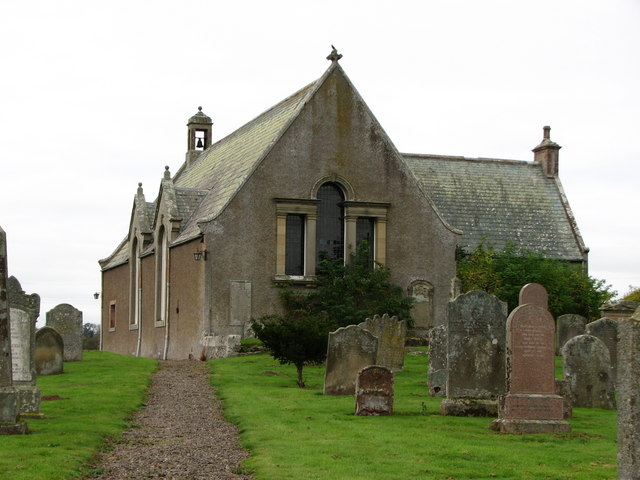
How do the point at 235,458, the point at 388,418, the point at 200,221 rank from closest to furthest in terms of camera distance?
the point at 235,458 < the point at 388,418 < the point at 200,221

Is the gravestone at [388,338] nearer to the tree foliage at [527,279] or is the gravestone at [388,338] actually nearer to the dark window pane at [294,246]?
the dark window pane at [294,246]

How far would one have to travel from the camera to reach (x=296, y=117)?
37406 mm

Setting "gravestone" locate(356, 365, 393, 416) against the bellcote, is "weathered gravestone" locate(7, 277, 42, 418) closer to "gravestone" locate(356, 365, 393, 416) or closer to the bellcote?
"gravestone" locate(356, 365, 393, 416)

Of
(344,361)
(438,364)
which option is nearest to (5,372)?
(344,361)

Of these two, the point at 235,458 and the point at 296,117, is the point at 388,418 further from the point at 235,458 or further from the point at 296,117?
the point at 296,117

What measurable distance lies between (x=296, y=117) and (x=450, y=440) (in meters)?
23.1

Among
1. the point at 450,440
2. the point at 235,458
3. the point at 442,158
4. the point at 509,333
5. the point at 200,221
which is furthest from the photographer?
the point at 442,158

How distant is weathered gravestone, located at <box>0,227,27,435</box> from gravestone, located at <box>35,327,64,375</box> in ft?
38.3

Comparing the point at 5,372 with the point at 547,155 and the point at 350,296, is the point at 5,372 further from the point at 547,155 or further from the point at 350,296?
the point at 547,155

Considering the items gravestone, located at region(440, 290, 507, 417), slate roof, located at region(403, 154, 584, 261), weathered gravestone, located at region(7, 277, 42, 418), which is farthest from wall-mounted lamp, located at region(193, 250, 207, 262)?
gravestone, located at region(440, 290, 507, 417)

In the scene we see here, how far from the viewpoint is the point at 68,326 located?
3203 centimetres

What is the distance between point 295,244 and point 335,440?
22.3 metres

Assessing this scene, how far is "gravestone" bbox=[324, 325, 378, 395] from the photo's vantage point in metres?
22.9

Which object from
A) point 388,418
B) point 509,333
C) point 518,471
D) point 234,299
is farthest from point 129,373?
point 518,471
